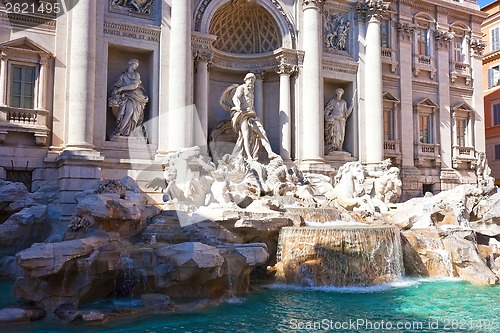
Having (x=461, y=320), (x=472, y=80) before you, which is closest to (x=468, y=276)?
(x=461, y=320)

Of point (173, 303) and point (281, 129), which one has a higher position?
point (281, 129)

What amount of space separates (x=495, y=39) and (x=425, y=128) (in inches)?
397

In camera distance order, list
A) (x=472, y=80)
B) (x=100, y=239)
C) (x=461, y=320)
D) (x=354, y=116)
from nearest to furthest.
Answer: (x=461, y=320) → (x=100, y=239) → (x=354, y=116) → (x=472, y=80)

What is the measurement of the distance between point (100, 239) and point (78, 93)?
18.6 feet

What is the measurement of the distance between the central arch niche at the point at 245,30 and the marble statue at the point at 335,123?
3072mm

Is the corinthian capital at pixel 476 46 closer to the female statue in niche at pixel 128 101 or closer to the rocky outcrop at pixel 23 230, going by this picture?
the female statue in niche at pixel 128 101

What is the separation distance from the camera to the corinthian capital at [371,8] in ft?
62.8

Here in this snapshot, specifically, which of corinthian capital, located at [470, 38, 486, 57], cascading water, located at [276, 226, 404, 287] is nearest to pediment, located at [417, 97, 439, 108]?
corinthian capital, located at [470, 38, 486, 57]

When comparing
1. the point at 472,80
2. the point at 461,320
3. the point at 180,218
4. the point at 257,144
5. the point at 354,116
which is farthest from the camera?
the point at 472,80

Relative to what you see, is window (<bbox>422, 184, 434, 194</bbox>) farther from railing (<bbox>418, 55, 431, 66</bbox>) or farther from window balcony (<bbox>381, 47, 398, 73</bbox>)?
railing (<bbox>418, 55, 431, 66</bbox>)

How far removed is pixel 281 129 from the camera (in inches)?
690

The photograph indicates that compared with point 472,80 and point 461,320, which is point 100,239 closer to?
point 461,320

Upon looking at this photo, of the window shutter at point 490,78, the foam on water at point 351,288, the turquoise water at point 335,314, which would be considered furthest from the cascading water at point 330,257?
the window shutter at point 490,78

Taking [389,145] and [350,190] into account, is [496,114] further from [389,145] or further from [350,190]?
[350,190]
